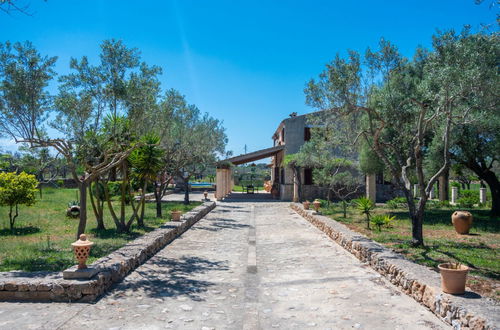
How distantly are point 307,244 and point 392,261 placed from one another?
3.89 metres

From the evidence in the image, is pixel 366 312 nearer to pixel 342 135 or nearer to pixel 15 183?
pixel 342 135

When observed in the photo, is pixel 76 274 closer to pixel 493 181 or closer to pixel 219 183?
pixel 493 181

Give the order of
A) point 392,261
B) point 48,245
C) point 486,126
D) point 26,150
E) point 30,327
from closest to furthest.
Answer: point 30,327 < point 392,261 < point 48,245 < point 26,150 < point 486,126

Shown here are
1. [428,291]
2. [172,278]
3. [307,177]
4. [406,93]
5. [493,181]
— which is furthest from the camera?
[307,177]

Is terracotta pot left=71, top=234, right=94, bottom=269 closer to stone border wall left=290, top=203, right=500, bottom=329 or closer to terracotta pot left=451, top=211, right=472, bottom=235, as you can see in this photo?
stone border wall left=290, top=203, right=500, bottom=329

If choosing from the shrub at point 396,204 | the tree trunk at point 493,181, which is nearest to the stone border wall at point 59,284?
the tree trunk at point 493,181

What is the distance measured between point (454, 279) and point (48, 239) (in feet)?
26.5

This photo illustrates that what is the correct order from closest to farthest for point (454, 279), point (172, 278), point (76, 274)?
point (454, 279) < point (76, 274) < point (172, 278)

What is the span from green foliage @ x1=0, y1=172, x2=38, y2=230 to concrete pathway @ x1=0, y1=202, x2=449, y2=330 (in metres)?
5.23

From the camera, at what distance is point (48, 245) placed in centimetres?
867

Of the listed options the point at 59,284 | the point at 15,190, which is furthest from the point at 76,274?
the point at 15,190

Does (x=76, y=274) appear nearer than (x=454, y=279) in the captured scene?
No

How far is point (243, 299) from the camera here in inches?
229

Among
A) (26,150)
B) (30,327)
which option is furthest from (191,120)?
(30,327)
